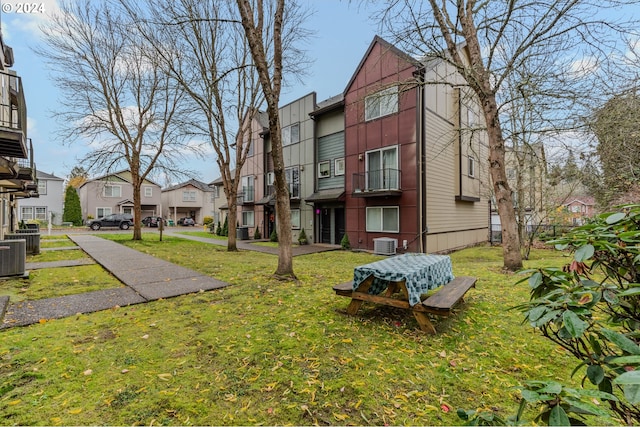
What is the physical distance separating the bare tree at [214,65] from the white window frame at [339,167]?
5.53m

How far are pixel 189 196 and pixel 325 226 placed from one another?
31.7 metres

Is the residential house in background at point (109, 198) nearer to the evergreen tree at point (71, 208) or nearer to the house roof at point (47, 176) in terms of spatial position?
the evergreen tree at point (71, 208)

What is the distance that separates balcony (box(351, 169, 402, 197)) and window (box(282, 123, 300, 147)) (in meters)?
5.74

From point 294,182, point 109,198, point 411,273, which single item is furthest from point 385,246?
point 109,198

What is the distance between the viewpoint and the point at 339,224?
55.4ft

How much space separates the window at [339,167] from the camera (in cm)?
1647

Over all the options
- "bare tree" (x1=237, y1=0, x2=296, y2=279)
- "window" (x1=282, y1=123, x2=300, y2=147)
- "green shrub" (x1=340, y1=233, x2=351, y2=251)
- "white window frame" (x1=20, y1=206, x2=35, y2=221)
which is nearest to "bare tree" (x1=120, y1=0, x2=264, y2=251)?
"bare tree" (x1=237, y1=0, x2=296, y2=279)

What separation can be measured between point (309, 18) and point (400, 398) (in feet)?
38.6

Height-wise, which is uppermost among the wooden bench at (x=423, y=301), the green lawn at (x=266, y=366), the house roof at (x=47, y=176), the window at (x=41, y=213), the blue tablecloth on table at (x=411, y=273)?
the house roof at (x=47, y=176)

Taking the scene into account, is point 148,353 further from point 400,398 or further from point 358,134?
point 358,134

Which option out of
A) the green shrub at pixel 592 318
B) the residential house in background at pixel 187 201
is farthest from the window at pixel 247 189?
the green shrub at pixel 592 318

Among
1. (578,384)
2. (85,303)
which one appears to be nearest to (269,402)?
(578,384)

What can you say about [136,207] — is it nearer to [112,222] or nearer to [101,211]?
[112,222]

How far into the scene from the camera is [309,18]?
10453 mm
